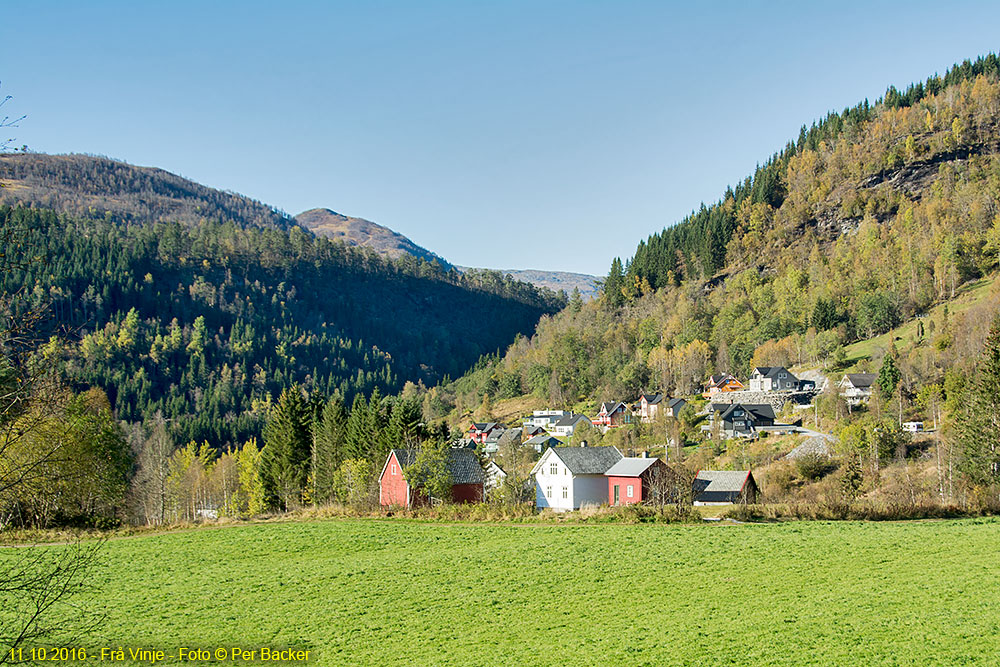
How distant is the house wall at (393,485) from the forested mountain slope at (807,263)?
231ft

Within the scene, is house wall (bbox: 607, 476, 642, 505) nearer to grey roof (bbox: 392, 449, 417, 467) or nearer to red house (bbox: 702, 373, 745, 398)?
grey roof (bbox: 392, 449, 417, 467)

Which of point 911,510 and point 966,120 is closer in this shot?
point 911,510

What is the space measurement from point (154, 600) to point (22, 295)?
1238cm

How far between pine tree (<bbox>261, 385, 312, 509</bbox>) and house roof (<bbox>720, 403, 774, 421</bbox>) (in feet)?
180

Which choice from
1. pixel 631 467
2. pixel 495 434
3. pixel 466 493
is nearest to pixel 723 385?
pixel 495 434

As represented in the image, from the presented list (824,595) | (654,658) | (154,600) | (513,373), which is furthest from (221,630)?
(513,373)

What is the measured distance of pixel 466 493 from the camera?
47.2 meters

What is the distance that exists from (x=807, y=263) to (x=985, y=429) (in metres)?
104

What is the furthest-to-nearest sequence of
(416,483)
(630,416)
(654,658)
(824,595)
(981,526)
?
(630,416)
(416,483)
(981,526)
(824,595)
(654,658)

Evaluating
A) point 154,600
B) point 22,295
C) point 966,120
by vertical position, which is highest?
point 966,120

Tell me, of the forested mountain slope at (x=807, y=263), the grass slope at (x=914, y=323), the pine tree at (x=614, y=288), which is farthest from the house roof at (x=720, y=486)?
the pine tree at (x=614, y=288)

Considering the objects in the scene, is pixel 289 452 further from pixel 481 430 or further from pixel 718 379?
pixel 718 379

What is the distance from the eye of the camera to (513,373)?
150 meters

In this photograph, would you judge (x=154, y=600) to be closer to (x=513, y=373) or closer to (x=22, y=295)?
(x=22, y=295)
